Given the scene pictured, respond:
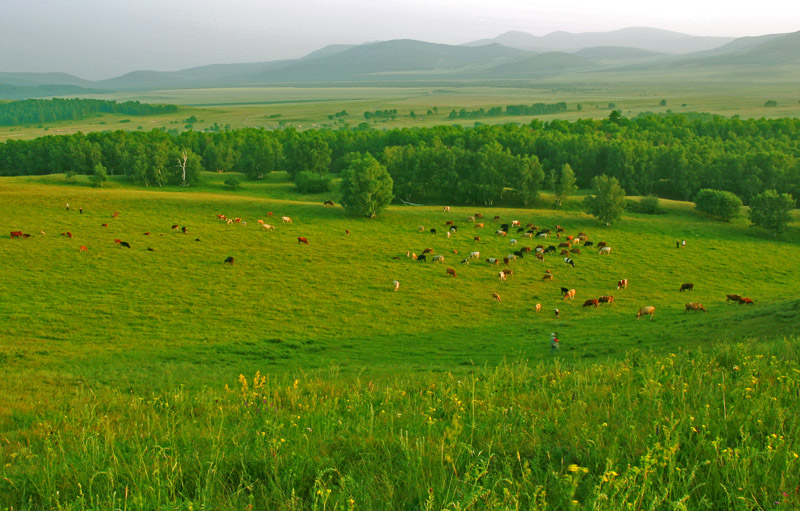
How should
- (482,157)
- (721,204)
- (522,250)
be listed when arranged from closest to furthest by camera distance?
(522,250)
(721,204)
(482,157)

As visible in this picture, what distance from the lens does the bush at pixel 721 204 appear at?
6975 cm

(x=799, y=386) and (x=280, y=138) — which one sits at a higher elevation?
(x=280, y=138)

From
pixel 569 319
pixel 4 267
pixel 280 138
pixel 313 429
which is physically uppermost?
pixel 280 138

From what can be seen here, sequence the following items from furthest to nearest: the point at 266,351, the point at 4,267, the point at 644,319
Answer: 1. the point at 4,267
2. the point at 644,319
3. the point at 266,351

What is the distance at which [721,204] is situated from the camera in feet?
229

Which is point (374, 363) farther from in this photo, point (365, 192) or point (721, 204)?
point (721, 204)

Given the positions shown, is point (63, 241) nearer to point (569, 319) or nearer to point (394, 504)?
point (569, 319)

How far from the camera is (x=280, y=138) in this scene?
124812 millimetres

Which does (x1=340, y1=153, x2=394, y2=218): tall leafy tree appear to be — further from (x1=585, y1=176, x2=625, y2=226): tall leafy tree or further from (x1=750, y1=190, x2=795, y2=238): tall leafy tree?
(x1=750, y1=190, x2=795, y2=238): tall leafy tree

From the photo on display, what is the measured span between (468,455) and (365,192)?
5990 cm

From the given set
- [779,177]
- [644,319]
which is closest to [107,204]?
[644,319]

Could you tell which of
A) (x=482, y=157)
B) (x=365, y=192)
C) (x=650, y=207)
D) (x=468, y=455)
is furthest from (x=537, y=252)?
(x=468, y=455)

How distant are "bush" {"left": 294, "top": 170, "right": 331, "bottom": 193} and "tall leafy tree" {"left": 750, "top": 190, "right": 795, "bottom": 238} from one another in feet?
216

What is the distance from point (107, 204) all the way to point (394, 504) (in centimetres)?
6793
